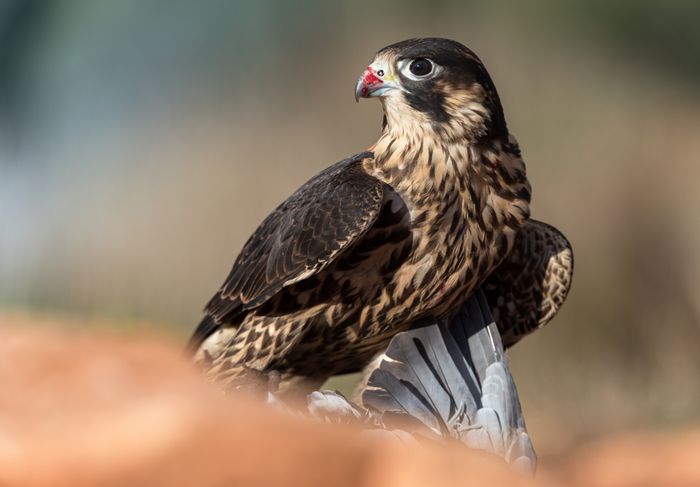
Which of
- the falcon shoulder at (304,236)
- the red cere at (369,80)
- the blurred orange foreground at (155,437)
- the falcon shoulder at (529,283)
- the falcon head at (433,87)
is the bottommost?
the blurred orange foreground at (155,437)

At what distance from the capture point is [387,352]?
3223 millimetres

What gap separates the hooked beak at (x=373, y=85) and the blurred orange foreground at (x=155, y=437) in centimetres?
197

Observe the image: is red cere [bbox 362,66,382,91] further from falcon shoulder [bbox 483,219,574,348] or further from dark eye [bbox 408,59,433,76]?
falcon shoulder [bbox 483,219,574,348]

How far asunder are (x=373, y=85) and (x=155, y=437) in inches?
90.8

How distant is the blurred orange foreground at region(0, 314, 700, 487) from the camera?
1062 mm

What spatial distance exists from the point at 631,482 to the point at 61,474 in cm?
381

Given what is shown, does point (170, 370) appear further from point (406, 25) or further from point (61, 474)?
point (406, 25)

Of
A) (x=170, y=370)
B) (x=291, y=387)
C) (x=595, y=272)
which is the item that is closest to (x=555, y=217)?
(x=595, y=272)

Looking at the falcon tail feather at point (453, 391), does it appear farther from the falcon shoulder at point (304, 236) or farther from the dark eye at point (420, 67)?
the dark eye at point (420, 67)

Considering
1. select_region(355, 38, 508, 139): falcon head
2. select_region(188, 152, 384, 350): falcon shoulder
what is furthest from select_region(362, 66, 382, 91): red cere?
select_region(188, 152, 384, 350): falcon shoulder

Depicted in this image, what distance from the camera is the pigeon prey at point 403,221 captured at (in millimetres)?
3174

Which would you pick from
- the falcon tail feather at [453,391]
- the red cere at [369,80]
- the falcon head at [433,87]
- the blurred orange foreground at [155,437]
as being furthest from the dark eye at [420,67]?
the blurred orange foreground at [155,437]

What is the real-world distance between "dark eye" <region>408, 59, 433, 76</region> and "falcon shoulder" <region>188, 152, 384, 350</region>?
375 mm

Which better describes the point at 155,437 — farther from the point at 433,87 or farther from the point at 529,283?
the point at 529,283
